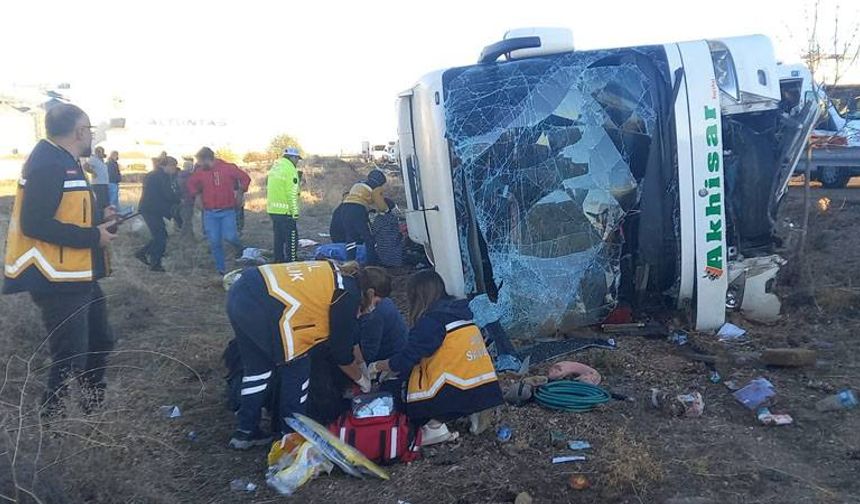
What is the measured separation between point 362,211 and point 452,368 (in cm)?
490

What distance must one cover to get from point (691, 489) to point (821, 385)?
1814mm

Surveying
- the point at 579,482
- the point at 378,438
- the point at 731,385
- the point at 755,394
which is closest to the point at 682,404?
the point at 755,394

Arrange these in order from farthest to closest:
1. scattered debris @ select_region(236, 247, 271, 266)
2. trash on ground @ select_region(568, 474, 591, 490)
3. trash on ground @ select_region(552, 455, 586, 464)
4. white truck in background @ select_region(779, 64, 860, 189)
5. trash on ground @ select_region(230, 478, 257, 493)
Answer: white truck in background @ select_region(779, 64, 860, 189) < scattered debris @ select_region(236, 247, 271, 266) < trash on ground @ select_region(552, 455, 586, 464) < trash on ground @ select_region(230, 478, 257, 493) < trash on ground @ select_region(568, 474, 591, 490)

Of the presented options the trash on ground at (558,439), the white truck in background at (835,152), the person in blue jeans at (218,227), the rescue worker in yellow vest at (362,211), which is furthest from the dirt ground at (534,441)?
the white truck in background at (835,152)

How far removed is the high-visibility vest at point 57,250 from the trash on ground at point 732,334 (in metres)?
4.56

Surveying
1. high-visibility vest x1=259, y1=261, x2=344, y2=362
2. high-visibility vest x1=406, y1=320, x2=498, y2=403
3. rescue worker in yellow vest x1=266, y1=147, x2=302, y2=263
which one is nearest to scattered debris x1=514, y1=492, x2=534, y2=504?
high-visibility vest x1=406, y1=320, x2=498, y2=403

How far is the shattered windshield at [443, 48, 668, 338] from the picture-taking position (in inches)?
210

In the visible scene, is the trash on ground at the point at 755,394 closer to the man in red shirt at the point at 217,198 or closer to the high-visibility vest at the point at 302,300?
the high-visibility vest at the point at 302,300

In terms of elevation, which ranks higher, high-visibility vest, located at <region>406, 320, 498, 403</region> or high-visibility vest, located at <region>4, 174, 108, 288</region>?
high-visibility vest, located at <region>4, 174, 108, 288</region>

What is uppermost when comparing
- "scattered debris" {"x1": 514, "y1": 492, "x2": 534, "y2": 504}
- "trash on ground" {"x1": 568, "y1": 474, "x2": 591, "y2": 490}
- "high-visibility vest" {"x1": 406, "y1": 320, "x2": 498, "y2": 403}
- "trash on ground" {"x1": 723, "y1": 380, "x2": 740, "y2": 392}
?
"high-visibility vest" {"x1": 406, "y1": 320, "x2": 498, "y2": 403}

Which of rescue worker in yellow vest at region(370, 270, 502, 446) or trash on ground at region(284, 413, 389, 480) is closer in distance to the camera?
trash on ground at region(284, 413, 389, 480)

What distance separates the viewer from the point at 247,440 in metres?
4.01

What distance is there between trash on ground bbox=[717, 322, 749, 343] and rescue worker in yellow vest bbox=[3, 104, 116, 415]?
176 inches

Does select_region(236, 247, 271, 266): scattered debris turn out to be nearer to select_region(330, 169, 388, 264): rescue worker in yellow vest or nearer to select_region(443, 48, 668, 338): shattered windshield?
select_region(330, 169, 388, 264): rescue worker in yellow vest
